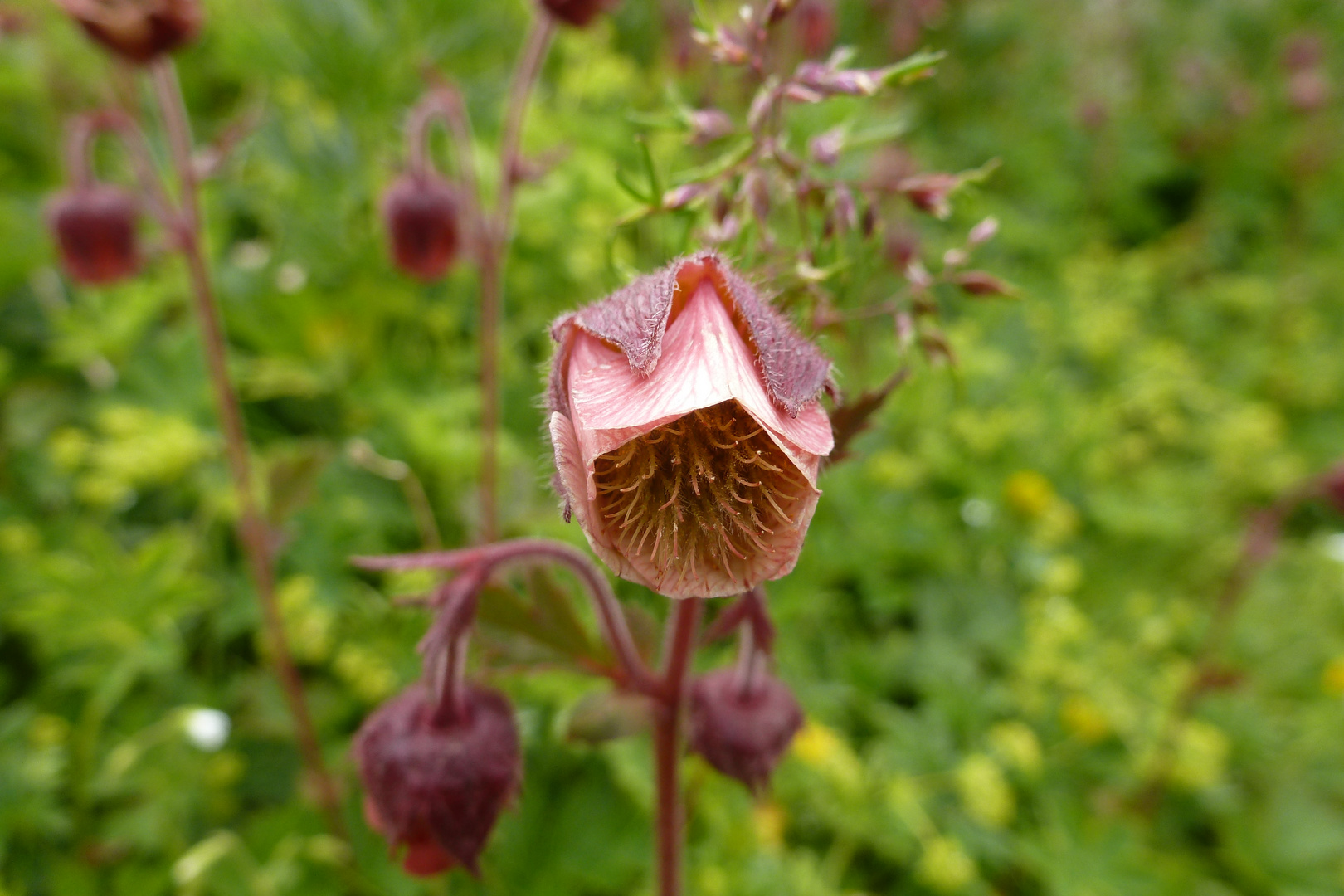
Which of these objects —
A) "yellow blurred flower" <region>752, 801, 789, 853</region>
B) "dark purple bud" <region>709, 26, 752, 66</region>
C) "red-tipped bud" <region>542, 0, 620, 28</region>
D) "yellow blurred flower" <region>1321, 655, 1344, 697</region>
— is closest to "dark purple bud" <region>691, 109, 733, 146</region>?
"dark purple bud" <region>709, 26, 752, 66</region>

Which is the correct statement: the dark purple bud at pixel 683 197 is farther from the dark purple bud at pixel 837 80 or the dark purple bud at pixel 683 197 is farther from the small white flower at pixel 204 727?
the small white flower at pixel 204 727

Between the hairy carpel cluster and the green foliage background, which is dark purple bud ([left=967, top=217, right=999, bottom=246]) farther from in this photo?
the hairy carpel cluster

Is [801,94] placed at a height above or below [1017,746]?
above

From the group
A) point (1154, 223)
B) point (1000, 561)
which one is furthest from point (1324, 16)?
point (1000, 561)

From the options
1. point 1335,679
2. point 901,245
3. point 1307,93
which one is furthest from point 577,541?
point 1307,93

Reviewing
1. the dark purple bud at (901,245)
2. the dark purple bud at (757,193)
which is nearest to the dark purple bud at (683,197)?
the dark purple bud at (757,193)

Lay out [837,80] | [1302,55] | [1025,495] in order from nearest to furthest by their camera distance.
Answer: [837,80], [1025,495], [1302,55]

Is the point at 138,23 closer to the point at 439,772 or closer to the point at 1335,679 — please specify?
the point at 439,772
